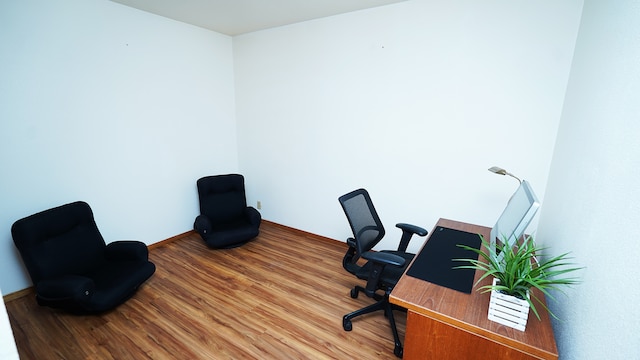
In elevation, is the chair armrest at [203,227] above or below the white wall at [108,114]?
below

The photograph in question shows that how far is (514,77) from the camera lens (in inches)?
93.0

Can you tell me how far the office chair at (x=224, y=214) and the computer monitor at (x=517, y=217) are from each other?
277 centimetres

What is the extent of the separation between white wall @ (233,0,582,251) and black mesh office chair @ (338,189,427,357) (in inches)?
32.1

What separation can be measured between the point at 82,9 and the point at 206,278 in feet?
9.58

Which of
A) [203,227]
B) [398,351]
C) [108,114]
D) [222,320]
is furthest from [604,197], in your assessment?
[108,114]

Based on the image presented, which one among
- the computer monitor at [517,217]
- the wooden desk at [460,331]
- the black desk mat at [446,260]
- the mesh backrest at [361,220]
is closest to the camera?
the wooden desk at [460,331]

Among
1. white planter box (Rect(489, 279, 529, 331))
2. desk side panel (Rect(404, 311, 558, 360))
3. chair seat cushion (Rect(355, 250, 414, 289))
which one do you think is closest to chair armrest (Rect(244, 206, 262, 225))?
chair seat cushion (Rect(355, 250, 414, 289))

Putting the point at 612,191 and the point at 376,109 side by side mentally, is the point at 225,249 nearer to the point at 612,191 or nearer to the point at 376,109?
the point at 376,109

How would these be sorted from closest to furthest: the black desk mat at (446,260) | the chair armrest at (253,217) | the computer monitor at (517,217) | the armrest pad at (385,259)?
the computer monitor at (517,217)
the black desk mat at (446,260)
the armrest pad at (385,259)
the chair armrest at (253,217)

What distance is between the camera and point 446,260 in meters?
1.81

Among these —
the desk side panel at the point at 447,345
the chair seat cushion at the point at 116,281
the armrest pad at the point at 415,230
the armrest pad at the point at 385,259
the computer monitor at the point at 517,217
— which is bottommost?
the chair seat cushion at the point at 116,281

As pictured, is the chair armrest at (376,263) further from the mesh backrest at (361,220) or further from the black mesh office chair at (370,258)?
the mesh backrest at (361,220)

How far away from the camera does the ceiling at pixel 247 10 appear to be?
9.16 feet

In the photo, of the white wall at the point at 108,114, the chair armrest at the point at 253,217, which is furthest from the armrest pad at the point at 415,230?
the white wall at the point at 108,114
